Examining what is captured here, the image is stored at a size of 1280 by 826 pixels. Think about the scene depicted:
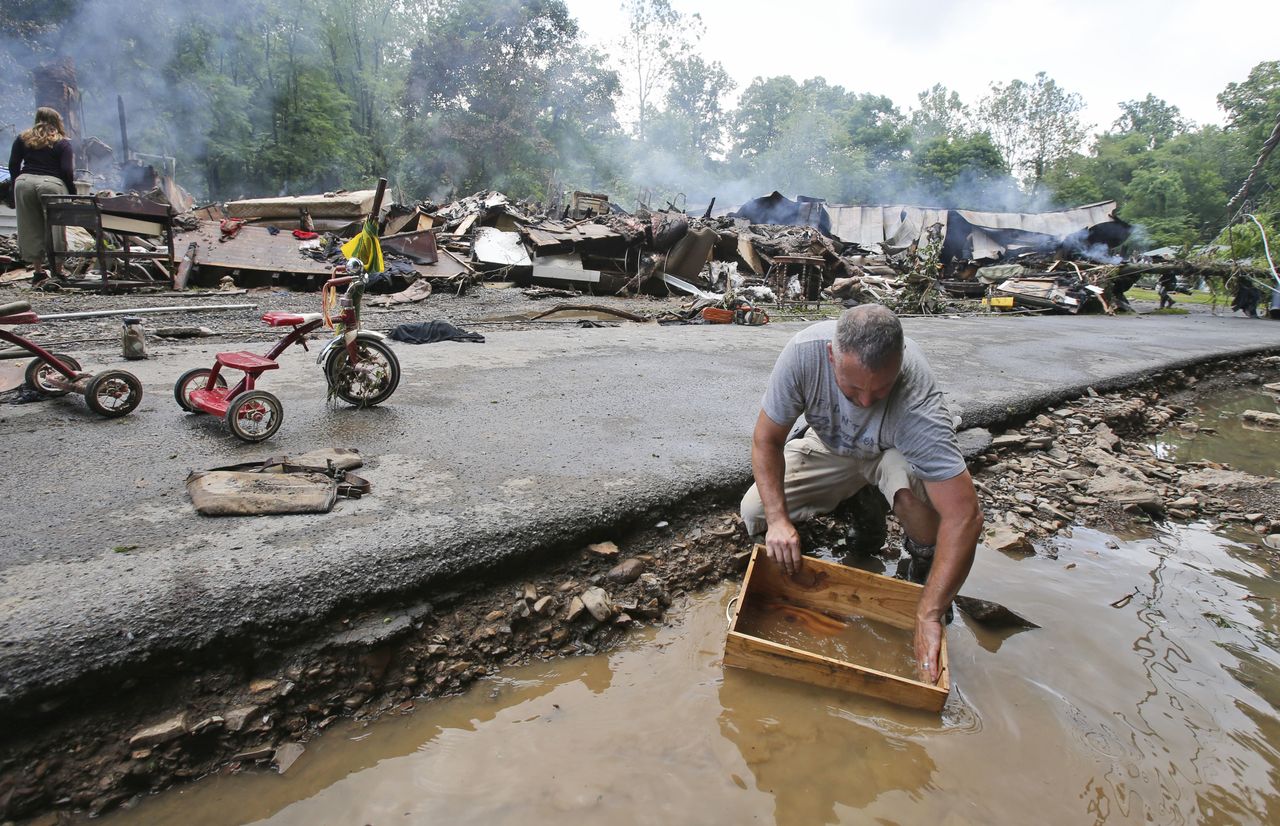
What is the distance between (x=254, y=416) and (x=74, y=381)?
1.24 metres

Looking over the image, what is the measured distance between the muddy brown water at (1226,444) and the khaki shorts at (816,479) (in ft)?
13.0

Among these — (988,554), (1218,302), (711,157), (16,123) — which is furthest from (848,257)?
(711,157)

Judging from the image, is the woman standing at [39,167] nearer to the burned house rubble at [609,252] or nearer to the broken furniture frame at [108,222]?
the broken furniture frame at [108,222]

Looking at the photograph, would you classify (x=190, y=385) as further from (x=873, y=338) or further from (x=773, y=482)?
(x=873, y=338)

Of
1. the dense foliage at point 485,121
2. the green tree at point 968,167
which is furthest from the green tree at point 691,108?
the green tree at point 968,167

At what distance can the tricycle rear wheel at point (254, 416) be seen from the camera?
3141mm

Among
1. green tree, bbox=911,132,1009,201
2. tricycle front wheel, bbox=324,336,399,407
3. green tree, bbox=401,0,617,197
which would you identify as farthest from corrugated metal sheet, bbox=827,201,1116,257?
tricycle front wheel, bbox=324,336,399,407

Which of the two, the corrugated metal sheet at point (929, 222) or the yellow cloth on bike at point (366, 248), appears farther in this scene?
the corrugated metal sheet at point (929, 222)

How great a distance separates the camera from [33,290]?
8.23m

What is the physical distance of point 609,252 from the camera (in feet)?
46.4

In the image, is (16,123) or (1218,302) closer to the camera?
(16,123)

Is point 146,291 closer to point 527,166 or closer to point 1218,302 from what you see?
point 527,166

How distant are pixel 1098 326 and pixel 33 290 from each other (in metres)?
17.3

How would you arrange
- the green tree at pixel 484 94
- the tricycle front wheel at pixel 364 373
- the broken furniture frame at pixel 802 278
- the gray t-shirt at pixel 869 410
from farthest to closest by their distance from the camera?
the green tree at pixel 484 94
the broken furniture frame at pixel 802 278
the tricycle front wheel at pixel 364 373
the gray t-shirt at pixel 869 410
